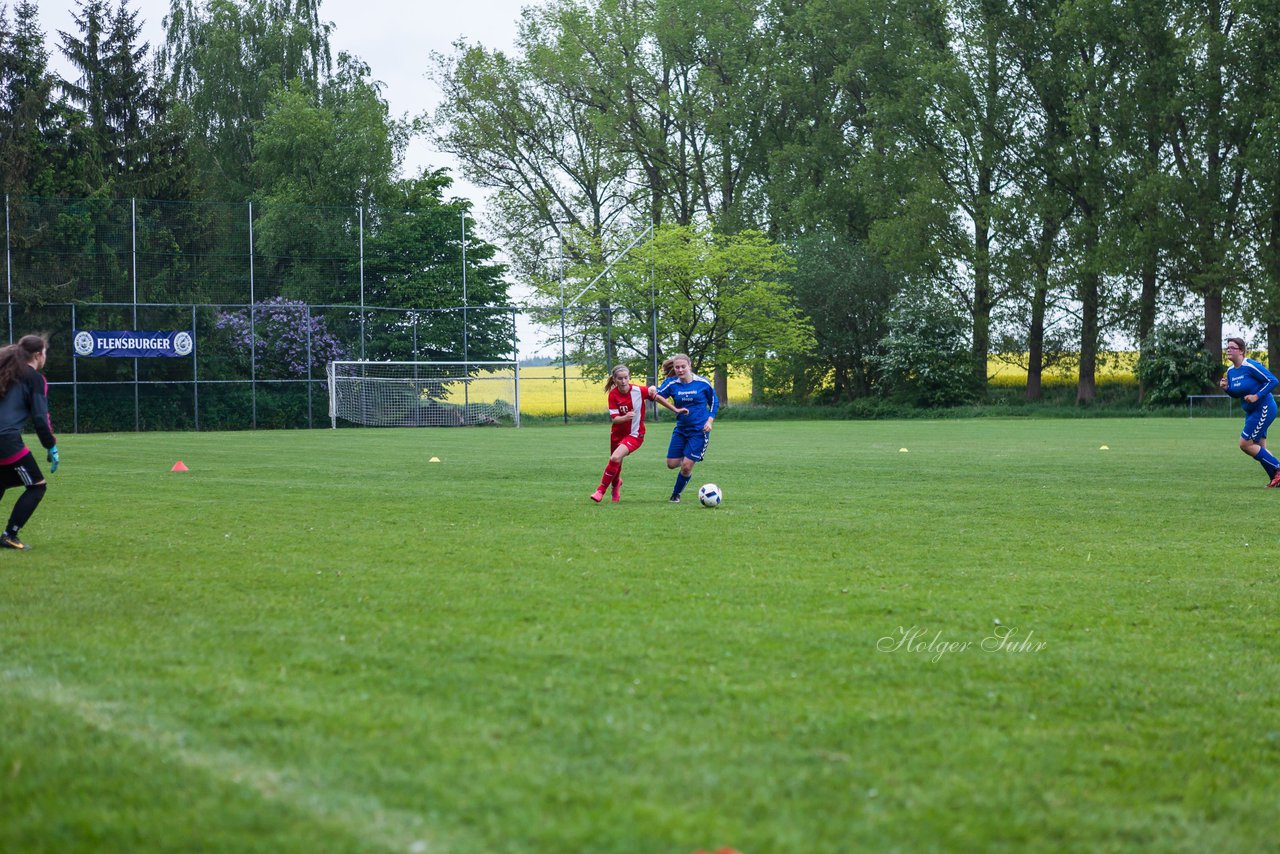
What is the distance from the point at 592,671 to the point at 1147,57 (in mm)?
47115

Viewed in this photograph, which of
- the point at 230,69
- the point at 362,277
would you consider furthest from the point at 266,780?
the point at 230,69

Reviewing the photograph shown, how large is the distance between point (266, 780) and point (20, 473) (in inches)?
272

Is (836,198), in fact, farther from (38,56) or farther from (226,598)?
(226,598)

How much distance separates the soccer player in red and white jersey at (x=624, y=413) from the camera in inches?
555

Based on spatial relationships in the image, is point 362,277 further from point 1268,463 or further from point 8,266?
point 1268,463

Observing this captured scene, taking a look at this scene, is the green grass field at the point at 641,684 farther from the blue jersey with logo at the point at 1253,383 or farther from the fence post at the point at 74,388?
the fence post at the point at 74,388

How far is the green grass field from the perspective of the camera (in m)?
3.62

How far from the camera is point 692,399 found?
568 inches

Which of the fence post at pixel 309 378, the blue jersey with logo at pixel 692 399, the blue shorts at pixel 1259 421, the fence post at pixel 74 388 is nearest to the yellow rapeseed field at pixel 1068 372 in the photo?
the fence post at pixel 309 378

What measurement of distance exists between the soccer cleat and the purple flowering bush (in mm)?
33338

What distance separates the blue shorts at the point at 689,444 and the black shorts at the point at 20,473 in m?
6.94

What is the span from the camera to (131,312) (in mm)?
40594

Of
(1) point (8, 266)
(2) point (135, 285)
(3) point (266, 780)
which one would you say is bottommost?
(3) point (266, 780)

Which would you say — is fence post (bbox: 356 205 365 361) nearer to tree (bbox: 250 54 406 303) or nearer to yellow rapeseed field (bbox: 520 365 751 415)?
tree (bbox: 250 54 406 303)
